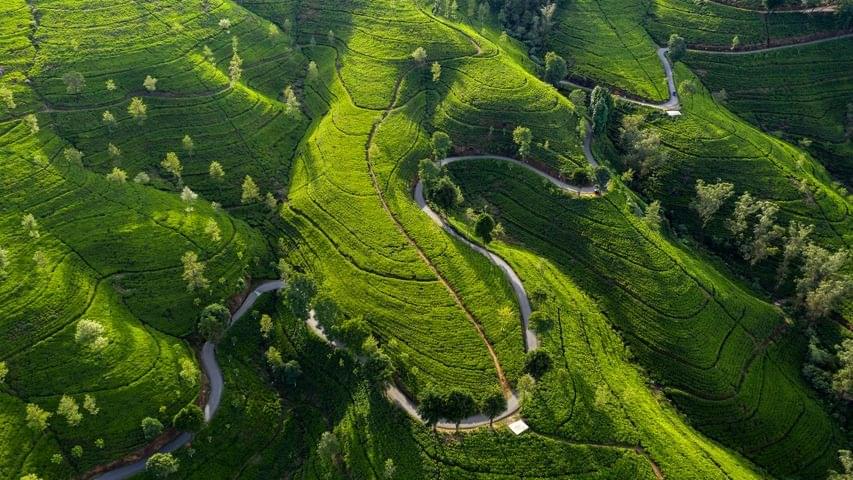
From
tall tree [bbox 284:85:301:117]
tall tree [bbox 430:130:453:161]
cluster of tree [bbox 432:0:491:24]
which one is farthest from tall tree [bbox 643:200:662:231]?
cluster of tree [bbox 432:0:491:24]

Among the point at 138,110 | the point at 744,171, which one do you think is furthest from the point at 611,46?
the point at 138,110

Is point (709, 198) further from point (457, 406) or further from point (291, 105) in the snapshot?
point (291, 105)

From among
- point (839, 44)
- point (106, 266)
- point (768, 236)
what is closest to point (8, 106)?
point (106, 266)

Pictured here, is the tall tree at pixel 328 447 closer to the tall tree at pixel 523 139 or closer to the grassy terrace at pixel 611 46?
the tall tree at pixel 523 139

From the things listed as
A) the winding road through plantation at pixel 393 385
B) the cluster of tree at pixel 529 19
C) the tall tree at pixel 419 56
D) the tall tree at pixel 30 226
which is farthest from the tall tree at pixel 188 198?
the cluster of tree at pixel 529 19

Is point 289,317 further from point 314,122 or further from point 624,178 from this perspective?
point 624,178

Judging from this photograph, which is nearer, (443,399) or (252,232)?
(443,399)
